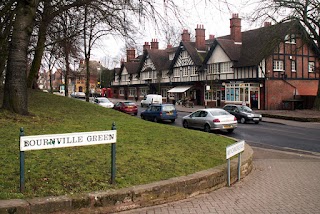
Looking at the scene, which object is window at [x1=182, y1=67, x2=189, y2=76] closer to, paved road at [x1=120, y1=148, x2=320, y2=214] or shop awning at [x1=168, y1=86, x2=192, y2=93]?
shop awning at [x1=168, y1=86, x2=192, y2=93]

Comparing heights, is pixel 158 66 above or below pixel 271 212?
above

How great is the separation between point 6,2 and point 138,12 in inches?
254

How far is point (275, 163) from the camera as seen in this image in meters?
10.4

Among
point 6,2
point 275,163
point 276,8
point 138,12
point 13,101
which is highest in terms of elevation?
point 276,8

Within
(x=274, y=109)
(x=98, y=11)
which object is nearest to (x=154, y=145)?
(x=98, y=11)

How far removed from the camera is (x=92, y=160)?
704 centimetres

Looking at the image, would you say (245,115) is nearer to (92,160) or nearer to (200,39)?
(92,160)

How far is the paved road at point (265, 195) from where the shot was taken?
5727 millimetres

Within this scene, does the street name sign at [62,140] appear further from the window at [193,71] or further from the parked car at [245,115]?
the window at [193,71]

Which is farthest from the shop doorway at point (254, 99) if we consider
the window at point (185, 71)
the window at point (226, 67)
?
the window at point (185, 71)

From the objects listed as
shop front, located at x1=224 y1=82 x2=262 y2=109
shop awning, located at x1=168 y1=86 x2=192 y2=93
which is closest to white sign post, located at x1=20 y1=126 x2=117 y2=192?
shop front, located at x1=224 y1=82 x2=262 y2=109

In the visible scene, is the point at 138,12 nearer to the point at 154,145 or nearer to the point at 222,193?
the point at 154,145

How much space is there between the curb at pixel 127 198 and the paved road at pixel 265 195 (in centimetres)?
14

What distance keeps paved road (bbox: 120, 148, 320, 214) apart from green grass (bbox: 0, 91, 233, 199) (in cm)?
75
